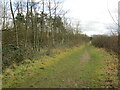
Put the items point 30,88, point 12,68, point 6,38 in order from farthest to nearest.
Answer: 1. point 6,38
2. point 12,68
3. point 30,88

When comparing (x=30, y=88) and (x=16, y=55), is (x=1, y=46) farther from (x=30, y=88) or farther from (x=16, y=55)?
(x=30, y=88)

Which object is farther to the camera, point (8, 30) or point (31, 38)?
point (31, 38)

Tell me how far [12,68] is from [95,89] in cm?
582

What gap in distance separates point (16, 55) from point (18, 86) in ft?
17.7

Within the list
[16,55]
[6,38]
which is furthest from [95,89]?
[6,38]

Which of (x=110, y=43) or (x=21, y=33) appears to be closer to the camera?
(x=21, y=33)

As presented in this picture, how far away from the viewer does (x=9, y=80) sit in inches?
301

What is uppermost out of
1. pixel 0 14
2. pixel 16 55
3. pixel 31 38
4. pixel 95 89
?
pixel 0 14

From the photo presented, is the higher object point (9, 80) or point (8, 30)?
point (8, 30)

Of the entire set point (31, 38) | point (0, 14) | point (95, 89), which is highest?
point (0, 14)

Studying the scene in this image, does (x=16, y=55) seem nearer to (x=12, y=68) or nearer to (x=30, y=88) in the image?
(x=12, y=68)

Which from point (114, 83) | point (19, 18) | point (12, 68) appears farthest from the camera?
point (19, 18)

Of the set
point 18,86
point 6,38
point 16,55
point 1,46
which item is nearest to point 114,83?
point 18,86

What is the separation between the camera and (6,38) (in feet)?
42.4
